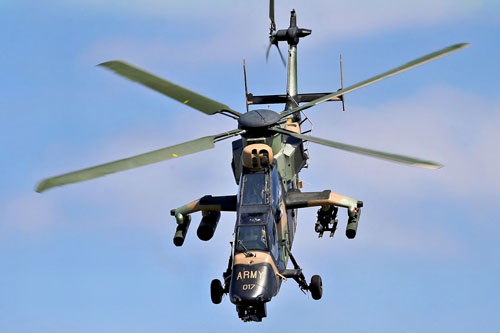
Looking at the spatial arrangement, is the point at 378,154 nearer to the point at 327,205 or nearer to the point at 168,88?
the point at 327,205

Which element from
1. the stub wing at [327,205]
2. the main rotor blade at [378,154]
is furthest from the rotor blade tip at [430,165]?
the stub wing at [327,205]

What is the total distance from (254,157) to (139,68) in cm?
494

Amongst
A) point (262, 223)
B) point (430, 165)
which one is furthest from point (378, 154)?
point (262, 223)

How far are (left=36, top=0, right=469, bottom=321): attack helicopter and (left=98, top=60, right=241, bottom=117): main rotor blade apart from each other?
0.03 m

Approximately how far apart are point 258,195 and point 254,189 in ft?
0.92

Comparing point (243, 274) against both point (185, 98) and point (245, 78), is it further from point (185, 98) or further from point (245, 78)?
point (245, 78)

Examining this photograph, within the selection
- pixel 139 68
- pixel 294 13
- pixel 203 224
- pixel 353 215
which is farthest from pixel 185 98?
pixel 294 13

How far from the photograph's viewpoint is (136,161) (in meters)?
36.5

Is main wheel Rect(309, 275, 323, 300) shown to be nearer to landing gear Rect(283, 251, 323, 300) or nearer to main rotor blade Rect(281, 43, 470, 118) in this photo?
landing gear Rect(283, 251, 323, 300)

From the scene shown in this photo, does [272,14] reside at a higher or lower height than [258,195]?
higher

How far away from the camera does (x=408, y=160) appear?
115ft

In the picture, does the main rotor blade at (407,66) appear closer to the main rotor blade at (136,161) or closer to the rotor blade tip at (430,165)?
the main rotor blade at (136,161)

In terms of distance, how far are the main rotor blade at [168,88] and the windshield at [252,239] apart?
5.03 m

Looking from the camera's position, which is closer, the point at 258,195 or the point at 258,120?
the point at 258,195
